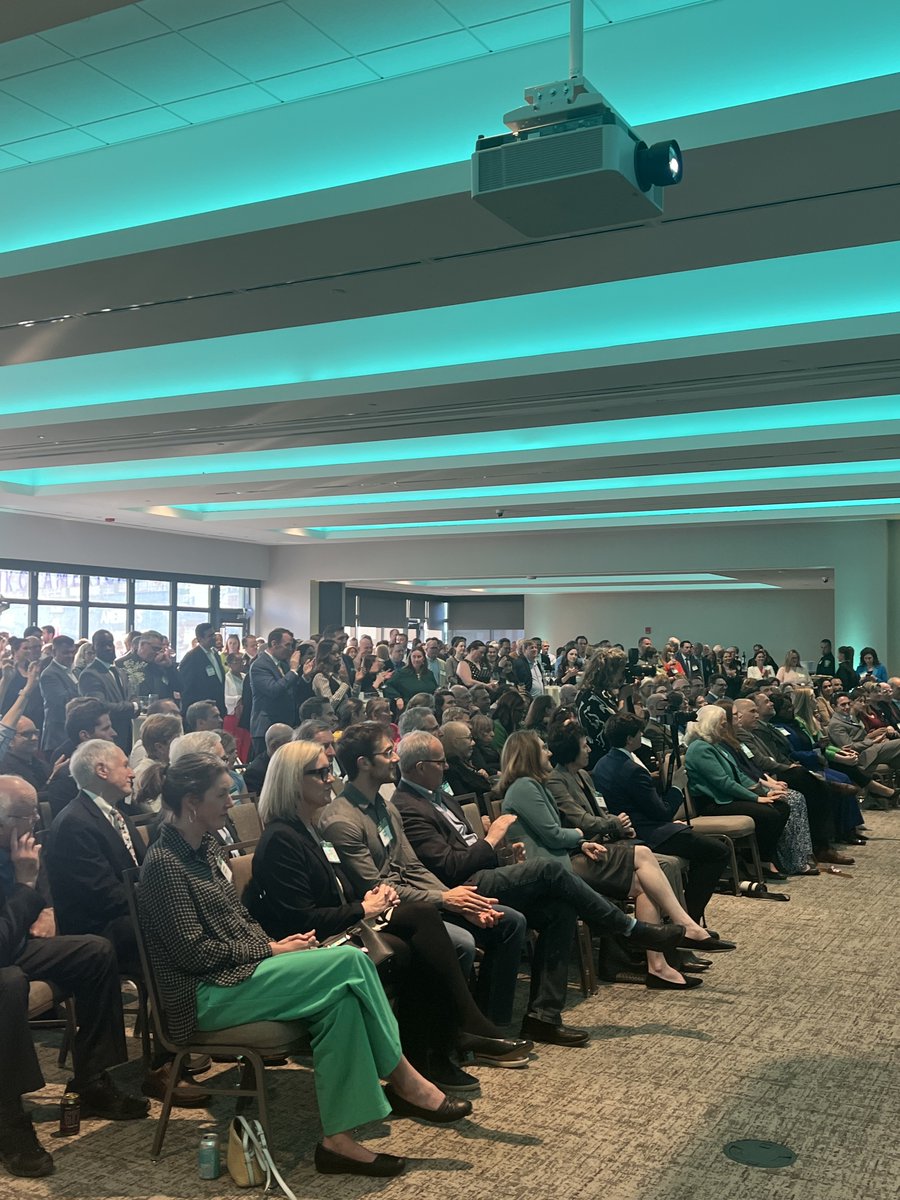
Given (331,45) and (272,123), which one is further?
(272,123)

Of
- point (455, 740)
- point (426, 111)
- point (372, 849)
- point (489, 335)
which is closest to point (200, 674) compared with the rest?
point (489, 335)

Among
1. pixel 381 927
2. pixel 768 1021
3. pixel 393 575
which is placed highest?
pixel 393 575

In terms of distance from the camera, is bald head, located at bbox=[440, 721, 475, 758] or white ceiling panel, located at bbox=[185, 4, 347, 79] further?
bald head, located at bbox=[440, 721, 475, 758]

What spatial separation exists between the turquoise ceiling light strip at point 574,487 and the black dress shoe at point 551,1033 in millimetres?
8018

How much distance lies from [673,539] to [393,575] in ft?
16.9

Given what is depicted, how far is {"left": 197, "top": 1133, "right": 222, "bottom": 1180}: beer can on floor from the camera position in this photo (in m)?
3.39

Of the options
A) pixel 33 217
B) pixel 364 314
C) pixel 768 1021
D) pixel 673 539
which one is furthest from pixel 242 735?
pixel 673 539

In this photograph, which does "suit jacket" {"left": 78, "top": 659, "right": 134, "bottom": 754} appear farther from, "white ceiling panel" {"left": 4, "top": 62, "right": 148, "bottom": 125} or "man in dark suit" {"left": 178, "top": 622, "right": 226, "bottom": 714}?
"white ceiling panel" {"left": 4, "top": 62, "right": 148, "bottom": 125}

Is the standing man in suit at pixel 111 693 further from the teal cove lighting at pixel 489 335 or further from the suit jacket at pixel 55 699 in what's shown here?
the teal cove lighting at pixel 489 335

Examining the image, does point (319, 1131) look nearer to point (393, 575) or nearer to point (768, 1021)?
point (768, 1021)

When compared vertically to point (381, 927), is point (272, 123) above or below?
above

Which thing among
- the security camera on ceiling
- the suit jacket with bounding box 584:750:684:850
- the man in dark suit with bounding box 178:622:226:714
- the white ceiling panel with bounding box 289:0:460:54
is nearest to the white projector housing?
the security camera on ceiling

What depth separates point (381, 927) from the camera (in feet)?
13.6

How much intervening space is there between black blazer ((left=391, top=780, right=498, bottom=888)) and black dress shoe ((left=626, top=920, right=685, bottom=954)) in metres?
0.78
